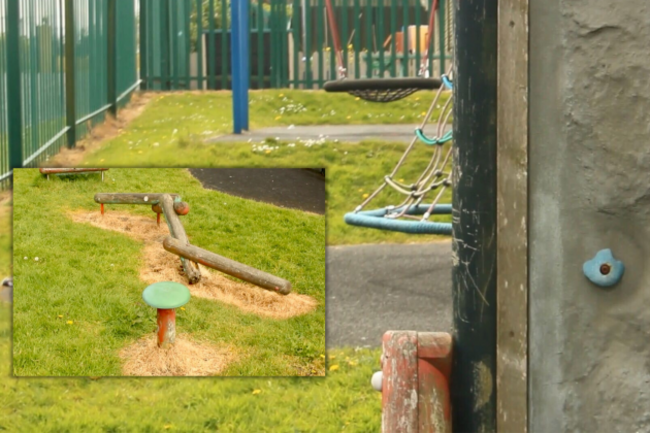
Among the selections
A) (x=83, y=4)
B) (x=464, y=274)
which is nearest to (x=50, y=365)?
(x=464, y=274)

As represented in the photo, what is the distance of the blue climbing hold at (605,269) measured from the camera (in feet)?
3.79

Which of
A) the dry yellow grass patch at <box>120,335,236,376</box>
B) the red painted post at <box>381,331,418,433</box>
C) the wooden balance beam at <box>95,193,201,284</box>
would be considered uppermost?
the red painted post at <box>381,331,418,433</box>

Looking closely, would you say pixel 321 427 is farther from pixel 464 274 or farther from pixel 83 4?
pixel 83 4

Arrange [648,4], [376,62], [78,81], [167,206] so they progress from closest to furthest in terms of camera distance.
Result: [648,4], [167,206], [78,81], [376,62]

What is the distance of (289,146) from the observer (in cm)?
771

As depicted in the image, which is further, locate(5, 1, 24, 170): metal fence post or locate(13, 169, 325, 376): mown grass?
locate(5, 1, 24, 170): metal fence post

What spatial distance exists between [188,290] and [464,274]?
109 inches

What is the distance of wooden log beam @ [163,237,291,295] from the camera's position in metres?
3.81

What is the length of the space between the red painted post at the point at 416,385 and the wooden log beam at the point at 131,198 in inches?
107

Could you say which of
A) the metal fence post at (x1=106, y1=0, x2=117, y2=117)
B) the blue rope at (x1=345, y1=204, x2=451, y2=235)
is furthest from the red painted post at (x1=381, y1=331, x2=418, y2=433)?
the metal fence post at (x1=106, y1=0, x2=117, y2=117)

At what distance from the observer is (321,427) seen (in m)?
4.08

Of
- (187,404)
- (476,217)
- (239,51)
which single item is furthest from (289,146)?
(476,217)

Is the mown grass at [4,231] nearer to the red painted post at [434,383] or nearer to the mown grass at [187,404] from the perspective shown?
the mown grass at [187,404]

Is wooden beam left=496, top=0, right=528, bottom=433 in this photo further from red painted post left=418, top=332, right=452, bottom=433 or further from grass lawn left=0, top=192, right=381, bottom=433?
grass lawn left=0, top=192, right=381, bottom=433
